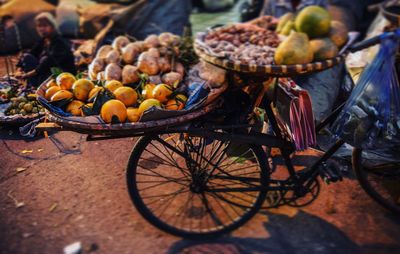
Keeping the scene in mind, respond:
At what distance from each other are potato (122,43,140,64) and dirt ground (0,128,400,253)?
1.07 metres

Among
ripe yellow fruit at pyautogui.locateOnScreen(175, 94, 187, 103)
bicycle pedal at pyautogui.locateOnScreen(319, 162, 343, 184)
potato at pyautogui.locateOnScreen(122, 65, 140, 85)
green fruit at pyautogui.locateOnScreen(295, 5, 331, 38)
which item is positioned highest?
green fruit at pyautogui.locateOnScreen(295, 5, 331, 38)

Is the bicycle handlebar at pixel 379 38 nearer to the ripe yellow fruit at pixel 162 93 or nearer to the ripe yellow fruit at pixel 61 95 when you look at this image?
the ripe yellow fruit at pixel 162 93

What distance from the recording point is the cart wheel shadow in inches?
107

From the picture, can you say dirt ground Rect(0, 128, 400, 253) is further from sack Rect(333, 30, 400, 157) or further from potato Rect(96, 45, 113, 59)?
potato Rect(96, 45, 113, 59)

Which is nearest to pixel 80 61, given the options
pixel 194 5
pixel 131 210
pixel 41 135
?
pixel 41 135

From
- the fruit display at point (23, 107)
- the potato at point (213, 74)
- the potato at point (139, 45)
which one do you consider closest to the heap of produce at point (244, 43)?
the potato at point (213, 74)

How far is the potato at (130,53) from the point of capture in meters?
3.73

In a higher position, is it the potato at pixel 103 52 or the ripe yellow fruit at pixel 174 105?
the ripe yellow fruit at pixel 174 105

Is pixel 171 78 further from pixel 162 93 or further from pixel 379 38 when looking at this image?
pixel 379 38

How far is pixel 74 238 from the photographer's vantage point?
2.84m

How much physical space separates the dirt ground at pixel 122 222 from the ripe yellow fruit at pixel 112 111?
3.27 ft

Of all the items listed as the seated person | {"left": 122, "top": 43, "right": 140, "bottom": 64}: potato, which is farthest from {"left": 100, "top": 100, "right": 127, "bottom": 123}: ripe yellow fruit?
the seated person

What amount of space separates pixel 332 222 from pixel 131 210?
5.40 ft

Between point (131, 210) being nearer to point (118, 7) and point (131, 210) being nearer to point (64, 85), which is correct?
point (64, 85)
